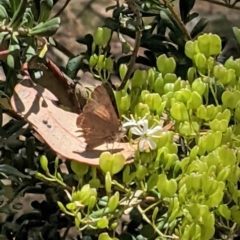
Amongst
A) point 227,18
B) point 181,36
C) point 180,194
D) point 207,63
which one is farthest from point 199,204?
point 227,18

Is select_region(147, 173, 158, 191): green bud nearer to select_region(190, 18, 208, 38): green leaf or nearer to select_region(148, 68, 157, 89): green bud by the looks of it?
select_region(148, 68, 157, 89): green bud

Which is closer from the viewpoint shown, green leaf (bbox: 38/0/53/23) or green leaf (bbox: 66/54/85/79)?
green leaf (bbox: 38/0/53/23)

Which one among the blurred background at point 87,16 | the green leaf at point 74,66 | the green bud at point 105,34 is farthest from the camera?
the blurred background at point 87,16

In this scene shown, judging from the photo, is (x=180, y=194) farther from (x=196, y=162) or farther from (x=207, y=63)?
(x=207, y=63)

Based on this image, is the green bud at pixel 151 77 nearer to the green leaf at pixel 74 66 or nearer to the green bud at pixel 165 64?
the green bud at pixel 165 64

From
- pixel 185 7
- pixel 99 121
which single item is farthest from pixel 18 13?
pixel 185 7

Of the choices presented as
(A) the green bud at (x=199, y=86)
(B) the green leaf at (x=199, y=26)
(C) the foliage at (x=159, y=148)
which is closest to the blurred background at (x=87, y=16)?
(B) the green leaf at (x=199, y=26)

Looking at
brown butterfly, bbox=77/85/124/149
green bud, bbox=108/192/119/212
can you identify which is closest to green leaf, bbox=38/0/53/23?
brown butterfly, bbox=77/85/124/149

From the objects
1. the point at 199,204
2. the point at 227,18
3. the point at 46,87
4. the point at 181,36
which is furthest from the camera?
the point at 227,18

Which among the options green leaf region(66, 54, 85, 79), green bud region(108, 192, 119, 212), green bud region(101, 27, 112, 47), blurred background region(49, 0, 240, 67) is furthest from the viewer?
blurred background region(49, 0, 240, 67)
